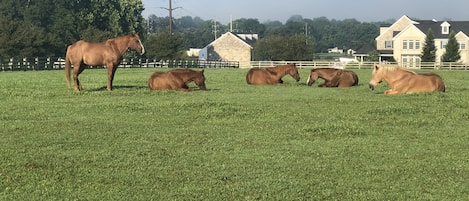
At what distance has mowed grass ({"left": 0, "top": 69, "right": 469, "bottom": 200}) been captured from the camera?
5277mm

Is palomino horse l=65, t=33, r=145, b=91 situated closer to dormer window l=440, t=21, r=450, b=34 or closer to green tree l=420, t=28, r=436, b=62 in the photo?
green tree l=420, t=28, r=436, b=62

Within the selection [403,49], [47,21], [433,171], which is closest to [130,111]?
[433,171]

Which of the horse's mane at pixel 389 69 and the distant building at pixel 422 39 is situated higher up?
the distant building at pixel 422 39

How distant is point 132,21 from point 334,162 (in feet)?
225

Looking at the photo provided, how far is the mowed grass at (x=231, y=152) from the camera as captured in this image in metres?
5.28

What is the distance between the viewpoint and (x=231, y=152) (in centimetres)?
699

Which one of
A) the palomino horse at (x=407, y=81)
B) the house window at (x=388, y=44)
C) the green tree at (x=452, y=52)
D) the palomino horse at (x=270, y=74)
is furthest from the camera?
the house window at (x=388, y=44)

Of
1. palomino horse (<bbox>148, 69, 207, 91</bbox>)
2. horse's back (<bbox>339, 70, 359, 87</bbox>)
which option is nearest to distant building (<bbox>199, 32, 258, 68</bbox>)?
horse's back (<bbox>339, 70, 359, 87</bbox>)

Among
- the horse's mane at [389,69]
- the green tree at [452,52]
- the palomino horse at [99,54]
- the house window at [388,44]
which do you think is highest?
the house window at [388,44]

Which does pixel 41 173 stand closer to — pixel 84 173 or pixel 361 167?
pixel 84 173

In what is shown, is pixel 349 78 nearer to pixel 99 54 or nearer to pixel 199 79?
pixel 199 79

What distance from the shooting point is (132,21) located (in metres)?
72.6

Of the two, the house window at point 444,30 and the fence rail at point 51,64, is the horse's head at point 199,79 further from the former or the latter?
the house window at point 444,30

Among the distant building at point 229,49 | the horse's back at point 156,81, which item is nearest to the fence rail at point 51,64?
the horse's back at point 156,81
